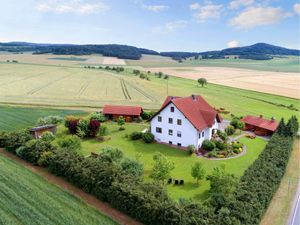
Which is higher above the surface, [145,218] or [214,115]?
[214,115]

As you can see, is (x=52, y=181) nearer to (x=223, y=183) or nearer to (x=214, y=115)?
(x=223, y=183)

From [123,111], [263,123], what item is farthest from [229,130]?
[123,111]

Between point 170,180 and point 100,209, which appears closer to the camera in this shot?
point 100,209

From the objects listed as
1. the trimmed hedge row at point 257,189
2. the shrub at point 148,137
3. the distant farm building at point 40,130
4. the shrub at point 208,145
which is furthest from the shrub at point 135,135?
the trimmed hedge row at point 257,189

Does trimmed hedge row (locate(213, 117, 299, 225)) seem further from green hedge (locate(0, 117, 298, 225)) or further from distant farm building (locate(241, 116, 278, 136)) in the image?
distant farm building (locate(241, 116, 278, 136))

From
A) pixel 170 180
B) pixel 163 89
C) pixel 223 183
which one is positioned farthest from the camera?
pixel 163 89

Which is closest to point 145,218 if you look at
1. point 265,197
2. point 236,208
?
point 236,208
